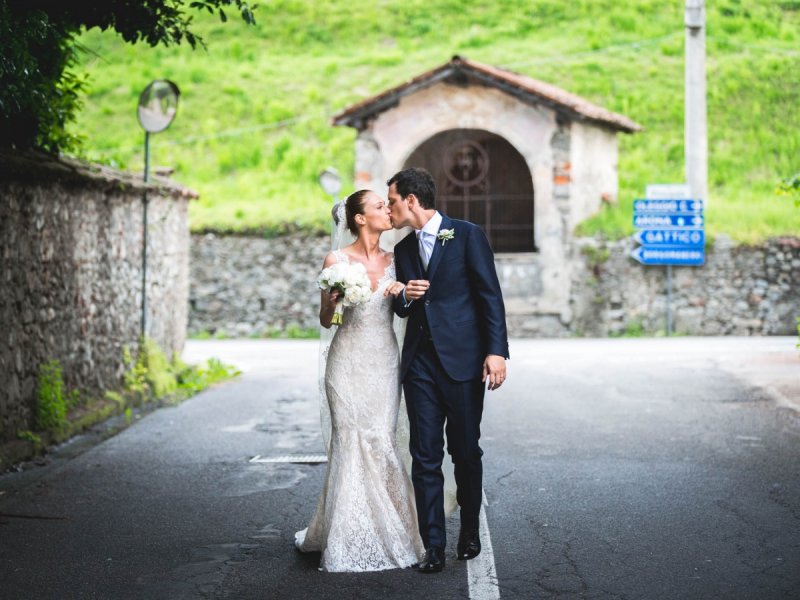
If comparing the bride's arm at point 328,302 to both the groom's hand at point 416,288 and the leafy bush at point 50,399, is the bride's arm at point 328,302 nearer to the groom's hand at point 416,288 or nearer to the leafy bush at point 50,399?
the groom's hand at point 416,288

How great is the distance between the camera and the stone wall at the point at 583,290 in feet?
88.2

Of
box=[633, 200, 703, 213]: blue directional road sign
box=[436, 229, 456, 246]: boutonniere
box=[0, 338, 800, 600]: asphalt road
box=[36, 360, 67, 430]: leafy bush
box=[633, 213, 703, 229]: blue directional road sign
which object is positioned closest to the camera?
box=[0, 338, 800, 600]: asphalt road

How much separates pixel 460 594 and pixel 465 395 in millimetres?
1178

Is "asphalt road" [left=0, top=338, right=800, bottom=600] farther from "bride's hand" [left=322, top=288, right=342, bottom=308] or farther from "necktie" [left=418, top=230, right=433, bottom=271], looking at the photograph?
"necktie" [left=418, top=230, right=433, bottom=271]

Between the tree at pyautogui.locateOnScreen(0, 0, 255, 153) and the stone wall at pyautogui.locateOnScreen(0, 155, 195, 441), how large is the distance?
1.61 feet

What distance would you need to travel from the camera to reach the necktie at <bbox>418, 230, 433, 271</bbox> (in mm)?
6363

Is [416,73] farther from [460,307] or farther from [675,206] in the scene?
[460,307]

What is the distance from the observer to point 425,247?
20.9ft

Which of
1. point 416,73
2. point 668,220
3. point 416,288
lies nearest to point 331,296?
point 416,288

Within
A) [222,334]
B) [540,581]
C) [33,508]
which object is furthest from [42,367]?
[222,334]

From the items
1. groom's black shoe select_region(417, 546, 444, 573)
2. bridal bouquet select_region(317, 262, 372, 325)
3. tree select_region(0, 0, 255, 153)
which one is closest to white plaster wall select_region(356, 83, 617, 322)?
tree select_region(0, 0, 255, 153)

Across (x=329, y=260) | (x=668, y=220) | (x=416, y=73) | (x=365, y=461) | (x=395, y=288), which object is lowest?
(x=365, y=461)

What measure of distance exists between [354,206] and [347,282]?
511mm

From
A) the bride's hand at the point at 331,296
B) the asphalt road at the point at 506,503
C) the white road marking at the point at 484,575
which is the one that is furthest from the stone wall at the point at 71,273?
the white road marking at the point at 484,575
